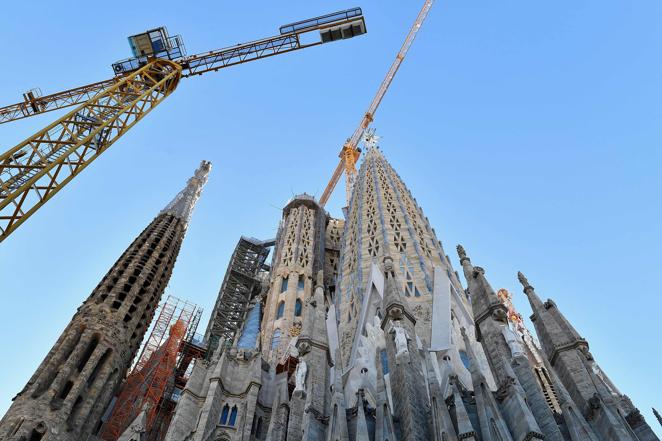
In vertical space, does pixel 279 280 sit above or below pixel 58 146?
above

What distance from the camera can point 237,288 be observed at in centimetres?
4325

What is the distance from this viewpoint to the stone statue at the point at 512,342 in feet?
54.1

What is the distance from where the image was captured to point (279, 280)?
115 feet

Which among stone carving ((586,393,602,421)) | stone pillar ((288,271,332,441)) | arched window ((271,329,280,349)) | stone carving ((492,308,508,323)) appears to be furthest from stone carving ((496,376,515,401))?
arched window ((271,329,280,349))

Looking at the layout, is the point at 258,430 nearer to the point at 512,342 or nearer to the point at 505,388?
the point at 512,342

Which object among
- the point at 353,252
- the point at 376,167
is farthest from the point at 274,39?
the point at 353,252

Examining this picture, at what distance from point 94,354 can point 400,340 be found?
15.9 meters

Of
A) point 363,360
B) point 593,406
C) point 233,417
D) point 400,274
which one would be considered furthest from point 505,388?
point 233,417

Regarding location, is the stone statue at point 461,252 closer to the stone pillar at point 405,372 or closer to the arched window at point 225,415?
the stone pillar at point 405,372

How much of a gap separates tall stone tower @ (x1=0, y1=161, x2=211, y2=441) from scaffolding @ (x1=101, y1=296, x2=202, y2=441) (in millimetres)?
1270

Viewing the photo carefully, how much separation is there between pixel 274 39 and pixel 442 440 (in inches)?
1011

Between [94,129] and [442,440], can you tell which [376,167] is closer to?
[94,129]

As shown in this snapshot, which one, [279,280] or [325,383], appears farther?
[279,280]

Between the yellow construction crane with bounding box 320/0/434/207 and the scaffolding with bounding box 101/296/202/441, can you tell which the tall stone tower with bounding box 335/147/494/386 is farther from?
the yellow construction crane with bounding box 320/0/434/207
